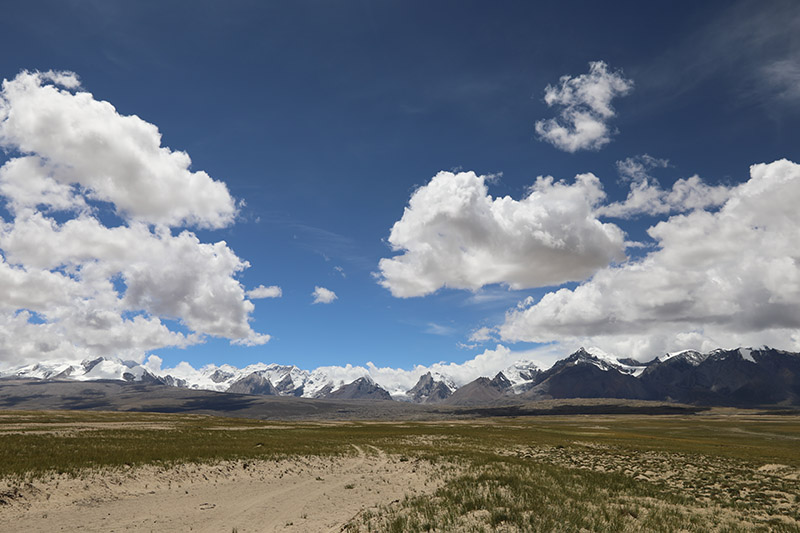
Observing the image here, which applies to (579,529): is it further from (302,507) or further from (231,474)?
(231,474)

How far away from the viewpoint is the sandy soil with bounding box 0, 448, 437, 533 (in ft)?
59.9

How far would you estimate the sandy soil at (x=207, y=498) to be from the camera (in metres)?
18.3

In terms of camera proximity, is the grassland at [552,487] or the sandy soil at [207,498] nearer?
the grassland at [552,487]

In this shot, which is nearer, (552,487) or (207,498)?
(207,498)

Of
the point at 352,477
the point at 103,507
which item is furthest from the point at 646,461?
the point at 103,507

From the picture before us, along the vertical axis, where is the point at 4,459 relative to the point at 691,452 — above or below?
above

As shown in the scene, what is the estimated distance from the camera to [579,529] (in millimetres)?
16391

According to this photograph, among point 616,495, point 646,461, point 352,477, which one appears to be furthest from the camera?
point 646,461

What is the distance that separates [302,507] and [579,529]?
1272cm

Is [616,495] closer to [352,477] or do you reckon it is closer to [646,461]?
[352,477]

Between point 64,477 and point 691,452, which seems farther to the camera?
point 691,452

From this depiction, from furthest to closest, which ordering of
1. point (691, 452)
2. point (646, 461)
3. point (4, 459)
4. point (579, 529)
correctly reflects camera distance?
point (691, 452) < point (646, 461) < point (4, 459) < point (579, 529)

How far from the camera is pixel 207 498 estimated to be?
914 inches

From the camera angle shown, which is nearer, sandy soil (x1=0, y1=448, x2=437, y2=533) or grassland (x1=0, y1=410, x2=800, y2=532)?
grassland (x1=0, y1=410, x2=800, y2=532)
